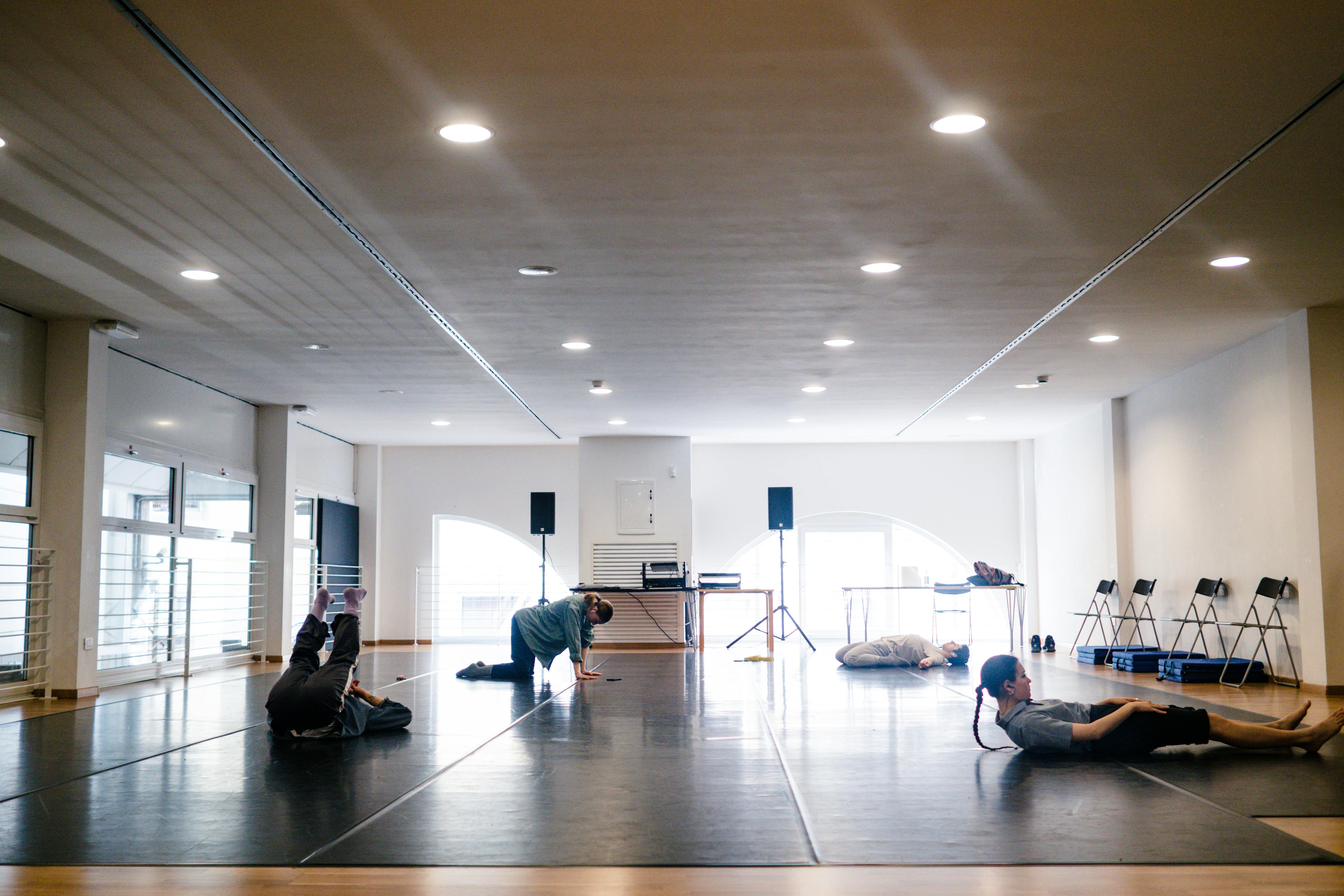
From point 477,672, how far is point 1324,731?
5.86 m

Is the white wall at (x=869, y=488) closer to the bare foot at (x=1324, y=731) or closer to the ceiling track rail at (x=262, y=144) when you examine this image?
the ceiling track rail at (x=262, y=144)

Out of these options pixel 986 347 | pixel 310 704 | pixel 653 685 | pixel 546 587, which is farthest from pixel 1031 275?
pixel 546 587

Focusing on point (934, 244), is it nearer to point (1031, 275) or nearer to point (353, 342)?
point (1031, 275)

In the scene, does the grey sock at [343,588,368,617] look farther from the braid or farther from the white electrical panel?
the white electrical panel

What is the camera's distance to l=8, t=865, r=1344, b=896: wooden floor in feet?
8.78

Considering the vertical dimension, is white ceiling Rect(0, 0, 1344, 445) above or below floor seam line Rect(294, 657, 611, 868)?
above

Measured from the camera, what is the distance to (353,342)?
315 inches

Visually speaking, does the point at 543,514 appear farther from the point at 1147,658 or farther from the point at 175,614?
the point at 1147,658

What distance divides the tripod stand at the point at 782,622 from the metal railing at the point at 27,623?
6.48 meters

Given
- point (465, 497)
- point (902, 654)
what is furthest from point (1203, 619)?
point (465, 497)

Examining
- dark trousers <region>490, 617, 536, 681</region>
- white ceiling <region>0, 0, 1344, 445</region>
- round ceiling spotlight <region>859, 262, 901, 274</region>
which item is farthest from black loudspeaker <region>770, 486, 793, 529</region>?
round ceiling spotlight <region>859, 262, 901, 274</region>

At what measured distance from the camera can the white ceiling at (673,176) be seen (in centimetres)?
346

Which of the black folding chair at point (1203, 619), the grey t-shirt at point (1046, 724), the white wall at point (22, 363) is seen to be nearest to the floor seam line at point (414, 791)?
the grey t-shirt at point (1046, 724)

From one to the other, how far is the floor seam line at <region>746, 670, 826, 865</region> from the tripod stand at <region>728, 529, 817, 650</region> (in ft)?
17.7
